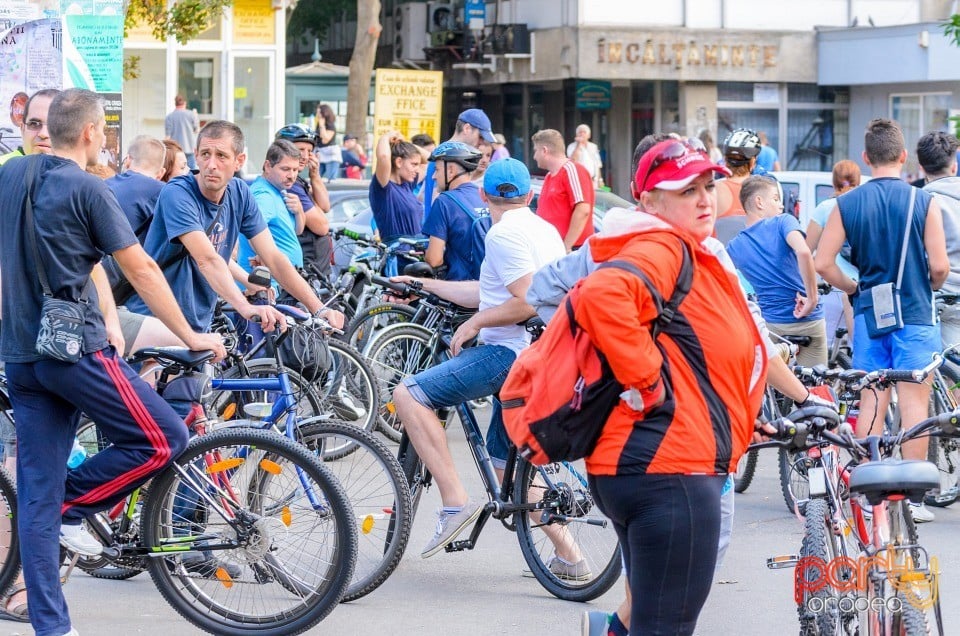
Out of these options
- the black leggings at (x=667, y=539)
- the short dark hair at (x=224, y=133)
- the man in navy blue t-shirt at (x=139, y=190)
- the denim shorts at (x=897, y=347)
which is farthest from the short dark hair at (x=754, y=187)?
the black leggings at (x=667, y=539)

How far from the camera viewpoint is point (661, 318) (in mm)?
3887

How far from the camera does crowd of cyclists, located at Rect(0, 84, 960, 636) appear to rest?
3.92 metres

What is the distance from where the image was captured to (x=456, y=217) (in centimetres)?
956

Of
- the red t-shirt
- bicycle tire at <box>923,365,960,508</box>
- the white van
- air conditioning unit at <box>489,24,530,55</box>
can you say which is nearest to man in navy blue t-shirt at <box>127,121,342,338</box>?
bicycle tire at <box>923,365,960,508</box>

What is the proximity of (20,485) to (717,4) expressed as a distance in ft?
89.1

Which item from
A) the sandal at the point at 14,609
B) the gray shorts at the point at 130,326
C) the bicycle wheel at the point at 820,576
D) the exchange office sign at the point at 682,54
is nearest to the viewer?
the bicycle wheel at the point at 820,576

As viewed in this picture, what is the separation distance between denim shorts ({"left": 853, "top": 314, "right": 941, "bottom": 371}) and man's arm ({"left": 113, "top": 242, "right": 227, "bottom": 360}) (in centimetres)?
361

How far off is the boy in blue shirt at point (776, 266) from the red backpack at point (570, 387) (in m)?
4.72

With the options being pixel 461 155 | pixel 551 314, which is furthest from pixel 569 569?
pixel 461 155

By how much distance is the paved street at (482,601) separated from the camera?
5.86 metres

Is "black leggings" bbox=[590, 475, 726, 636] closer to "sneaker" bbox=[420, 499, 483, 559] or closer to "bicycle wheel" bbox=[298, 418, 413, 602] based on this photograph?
"bicycle wheel" bbox=[298, 418, 413, 602]

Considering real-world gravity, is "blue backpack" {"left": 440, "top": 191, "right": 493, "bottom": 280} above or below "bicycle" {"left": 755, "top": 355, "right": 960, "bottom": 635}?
above

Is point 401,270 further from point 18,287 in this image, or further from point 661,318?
point 661,318

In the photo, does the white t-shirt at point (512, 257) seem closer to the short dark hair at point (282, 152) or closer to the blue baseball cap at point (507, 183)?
the blue baseball cap at point (507, 183)
